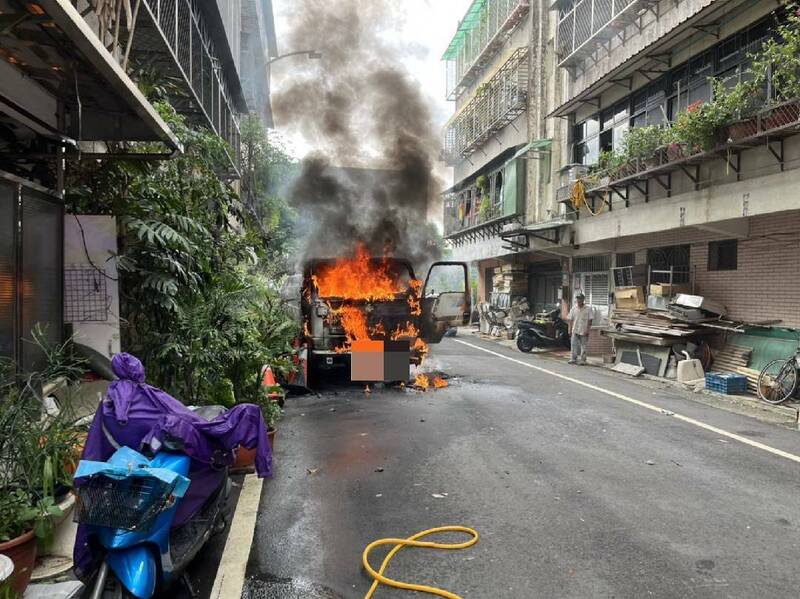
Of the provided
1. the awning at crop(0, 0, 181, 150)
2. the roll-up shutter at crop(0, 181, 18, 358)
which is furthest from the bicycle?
the roll-up shutter at crop(0, 181, 18, 358)

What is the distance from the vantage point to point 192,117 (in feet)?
30.0

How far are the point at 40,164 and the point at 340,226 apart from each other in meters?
9.13

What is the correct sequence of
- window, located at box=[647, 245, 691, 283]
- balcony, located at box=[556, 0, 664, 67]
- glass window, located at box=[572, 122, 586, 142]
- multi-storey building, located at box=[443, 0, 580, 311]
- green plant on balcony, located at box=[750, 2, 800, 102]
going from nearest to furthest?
green plant on balcony, located at box=[750, 2, 800, 102] < window, located at box=[647, 245, 691, 283] < balcony, located at box=[556, 0, 664, 67] < glass window, located at box=[572, 122, 586, 142] < multi-storey building, located at box=[443, 0, 580, 311]

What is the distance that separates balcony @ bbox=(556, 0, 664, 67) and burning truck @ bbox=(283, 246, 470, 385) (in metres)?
8.16

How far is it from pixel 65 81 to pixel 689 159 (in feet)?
33.9

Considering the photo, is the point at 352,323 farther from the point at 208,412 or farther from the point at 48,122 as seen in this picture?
the point at 48,122

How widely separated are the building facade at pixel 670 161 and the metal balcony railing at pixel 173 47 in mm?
8828

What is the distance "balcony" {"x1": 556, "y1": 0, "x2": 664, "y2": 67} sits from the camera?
42.4 ft

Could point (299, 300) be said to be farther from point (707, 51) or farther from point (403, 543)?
point (707, 51)

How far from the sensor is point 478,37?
2530 cm

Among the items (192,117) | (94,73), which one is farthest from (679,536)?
(192,117)

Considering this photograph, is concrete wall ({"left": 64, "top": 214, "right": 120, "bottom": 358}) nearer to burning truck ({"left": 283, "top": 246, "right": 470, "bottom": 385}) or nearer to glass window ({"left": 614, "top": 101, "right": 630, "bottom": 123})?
burning truck ({"left": 283, "top": 246, "right": 470, "bottom": 385})

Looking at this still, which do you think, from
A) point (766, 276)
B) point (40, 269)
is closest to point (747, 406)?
point (766, 276)

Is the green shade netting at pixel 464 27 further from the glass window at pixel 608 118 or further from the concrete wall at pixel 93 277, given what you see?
the concrete wall at pixel 93 277
